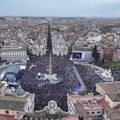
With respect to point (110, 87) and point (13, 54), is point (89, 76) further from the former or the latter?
point (13, 54)

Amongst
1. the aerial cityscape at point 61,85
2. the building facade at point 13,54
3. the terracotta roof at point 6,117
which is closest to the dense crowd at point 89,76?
the aerial cityscape at point 61,85

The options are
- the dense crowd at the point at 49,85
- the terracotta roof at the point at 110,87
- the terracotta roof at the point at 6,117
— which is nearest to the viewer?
the terracotta roof at the point at 6,117

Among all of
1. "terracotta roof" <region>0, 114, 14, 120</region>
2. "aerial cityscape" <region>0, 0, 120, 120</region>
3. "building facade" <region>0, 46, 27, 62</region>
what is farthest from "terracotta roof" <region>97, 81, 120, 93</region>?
"building facade" <region>0, 46, 27, 62</region>

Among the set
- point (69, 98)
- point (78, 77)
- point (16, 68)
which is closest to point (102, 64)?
point (78, 77)

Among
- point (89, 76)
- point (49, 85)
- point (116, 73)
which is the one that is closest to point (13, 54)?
point (49, 85)

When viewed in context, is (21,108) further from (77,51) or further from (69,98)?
(77,51)

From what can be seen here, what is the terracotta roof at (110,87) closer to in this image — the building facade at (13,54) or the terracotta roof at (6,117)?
the terracotta roof at (6,117)
